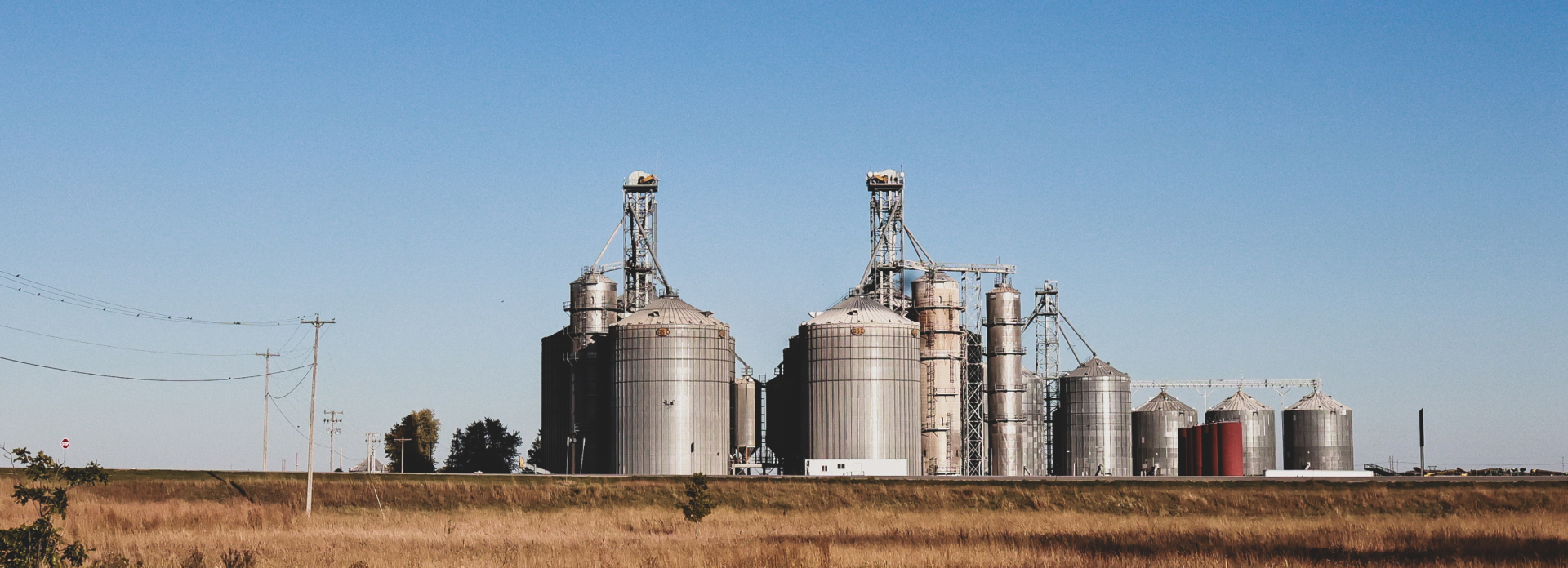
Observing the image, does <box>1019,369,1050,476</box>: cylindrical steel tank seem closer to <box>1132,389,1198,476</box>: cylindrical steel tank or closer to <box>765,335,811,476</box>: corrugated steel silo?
<box>1132,389,1198,476</box>: cylindrical steel tank

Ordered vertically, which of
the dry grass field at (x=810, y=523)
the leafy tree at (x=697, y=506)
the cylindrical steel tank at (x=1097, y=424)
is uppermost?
the cylindrical steel tank at (x=1097, y=424)

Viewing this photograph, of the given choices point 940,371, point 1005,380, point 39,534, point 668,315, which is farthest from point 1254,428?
point 39,534

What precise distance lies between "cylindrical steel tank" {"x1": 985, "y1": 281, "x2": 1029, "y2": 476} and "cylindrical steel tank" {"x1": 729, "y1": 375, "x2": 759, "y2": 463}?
66.1 ft

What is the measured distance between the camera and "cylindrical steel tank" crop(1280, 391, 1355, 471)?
482ft

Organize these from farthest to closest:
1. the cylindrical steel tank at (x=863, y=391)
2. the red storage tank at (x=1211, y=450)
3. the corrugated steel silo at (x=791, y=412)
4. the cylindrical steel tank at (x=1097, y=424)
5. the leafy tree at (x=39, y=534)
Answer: the cylindrical steel tank at (x=1097, y=424), the red storage tank at (x=1211, y=450), the corrugated steel silo at (x=791, y=412), the cylindrical steel tank at (x=863, y=391), the leafy tree at (x=39, y=534)

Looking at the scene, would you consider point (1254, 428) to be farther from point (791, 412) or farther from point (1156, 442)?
point (791, 412)

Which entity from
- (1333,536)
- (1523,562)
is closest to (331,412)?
(1333,536)

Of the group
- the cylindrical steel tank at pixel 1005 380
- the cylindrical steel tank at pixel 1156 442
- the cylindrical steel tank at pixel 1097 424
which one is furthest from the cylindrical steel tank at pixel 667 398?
the cylindrical steel tank at pixel 1156 442

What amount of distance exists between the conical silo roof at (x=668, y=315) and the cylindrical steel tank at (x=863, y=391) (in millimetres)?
8968

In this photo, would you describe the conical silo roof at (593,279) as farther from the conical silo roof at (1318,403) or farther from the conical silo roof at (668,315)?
the conical silo roof at (1318,403)

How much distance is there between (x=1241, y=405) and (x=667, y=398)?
62.8m

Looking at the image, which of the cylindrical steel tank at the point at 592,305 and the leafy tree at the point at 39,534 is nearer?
the leafy tree at the point at 39,534

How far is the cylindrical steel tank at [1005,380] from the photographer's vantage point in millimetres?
132250

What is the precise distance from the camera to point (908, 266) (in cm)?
13400
